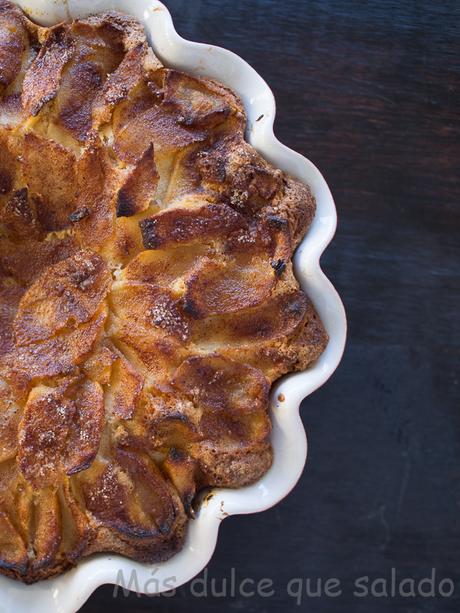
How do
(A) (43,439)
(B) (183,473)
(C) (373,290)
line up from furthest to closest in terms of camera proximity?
(C) (373,290), (B) (183,473), (A) (43,439)

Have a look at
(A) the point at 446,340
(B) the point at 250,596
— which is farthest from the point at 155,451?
(A) the point at 446,340

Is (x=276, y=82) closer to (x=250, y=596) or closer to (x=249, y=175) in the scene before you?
(x=249, y=175)

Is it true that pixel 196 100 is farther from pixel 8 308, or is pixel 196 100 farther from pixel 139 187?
pixel 8 308

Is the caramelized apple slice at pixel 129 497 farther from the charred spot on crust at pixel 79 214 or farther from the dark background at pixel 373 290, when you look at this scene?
the charred spot on crust at pixel 79 214

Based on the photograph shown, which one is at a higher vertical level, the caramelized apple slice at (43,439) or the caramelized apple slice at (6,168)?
the caramelized apple slice at (6,168)

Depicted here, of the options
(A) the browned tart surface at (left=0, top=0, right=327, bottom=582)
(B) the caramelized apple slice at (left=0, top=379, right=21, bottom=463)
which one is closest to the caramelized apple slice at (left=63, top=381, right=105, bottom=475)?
(A) the browned tart surface at (left=0, top=0, right=327, bottom=582)

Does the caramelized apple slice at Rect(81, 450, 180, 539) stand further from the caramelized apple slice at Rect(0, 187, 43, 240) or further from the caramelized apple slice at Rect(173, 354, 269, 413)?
the caramelized apple slice at Rect(0, 187, 43, 240)

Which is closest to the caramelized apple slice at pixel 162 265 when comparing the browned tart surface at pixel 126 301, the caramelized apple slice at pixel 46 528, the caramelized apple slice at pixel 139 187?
the browned tart surface at pixel 126 301

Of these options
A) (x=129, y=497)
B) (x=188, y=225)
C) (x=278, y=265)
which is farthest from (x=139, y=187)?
(x=129, y=497)
